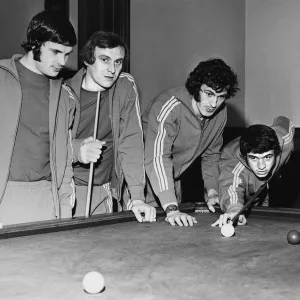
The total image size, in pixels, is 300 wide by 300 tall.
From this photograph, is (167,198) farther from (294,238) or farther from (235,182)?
(294,238)

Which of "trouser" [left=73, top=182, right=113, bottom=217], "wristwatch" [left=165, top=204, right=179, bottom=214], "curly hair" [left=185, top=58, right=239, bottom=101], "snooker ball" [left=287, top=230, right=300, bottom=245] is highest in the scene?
"curly hair" [left=185, top=58, right=239, bottom=101]

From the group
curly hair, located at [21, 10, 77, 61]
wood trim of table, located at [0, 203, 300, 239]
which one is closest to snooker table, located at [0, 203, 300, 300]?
wood trim of table, located at [0, 203, 300, 239]

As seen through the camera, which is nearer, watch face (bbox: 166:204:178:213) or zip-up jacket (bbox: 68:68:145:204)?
watch face (bbox: 166:204:178:213)

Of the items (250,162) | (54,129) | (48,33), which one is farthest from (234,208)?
(48,33)

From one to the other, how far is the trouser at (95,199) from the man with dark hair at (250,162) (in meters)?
0.57

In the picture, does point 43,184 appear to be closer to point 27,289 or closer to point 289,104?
point 27,289

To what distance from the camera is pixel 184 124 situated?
2574 mm

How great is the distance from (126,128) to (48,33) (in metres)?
0.57

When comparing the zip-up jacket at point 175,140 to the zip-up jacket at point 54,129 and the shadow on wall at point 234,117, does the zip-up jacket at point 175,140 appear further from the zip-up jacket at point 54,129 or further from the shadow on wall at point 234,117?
the shadow on wall at point 234,117

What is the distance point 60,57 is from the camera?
2197mm

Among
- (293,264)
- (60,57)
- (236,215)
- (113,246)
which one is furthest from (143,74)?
(293,264)

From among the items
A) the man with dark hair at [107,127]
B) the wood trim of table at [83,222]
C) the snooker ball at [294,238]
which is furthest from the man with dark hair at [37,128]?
the snooker ball at [294,238]

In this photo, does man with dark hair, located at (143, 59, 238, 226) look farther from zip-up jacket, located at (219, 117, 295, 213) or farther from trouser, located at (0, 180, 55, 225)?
trouser, located at (0, 180, 55, 225)

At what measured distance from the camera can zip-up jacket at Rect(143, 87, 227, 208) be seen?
2.44 metres
